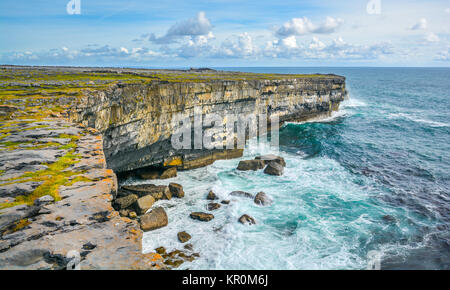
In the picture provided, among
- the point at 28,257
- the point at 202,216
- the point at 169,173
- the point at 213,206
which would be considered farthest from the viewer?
the point at 169,173

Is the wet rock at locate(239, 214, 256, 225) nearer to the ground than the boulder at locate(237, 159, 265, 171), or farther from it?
nearer to the ground

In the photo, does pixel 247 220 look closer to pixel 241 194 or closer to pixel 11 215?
pixel 241 194

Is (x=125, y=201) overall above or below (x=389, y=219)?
above

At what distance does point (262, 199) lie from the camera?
2283 centimetres

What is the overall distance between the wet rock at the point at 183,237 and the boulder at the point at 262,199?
733 centimetres

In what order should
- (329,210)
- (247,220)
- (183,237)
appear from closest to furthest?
(183,237), (247,220), (329,210)

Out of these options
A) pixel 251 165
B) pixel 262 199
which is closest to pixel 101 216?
pixel 262 199

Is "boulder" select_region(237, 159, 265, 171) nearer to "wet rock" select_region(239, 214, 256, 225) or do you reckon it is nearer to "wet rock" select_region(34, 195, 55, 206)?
"wet rock" select_region(239, 214, 256, 225)

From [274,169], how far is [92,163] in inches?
845

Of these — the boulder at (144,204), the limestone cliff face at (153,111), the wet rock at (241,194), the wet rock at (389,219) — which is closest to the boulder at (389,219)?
the wet rock at (389,219)

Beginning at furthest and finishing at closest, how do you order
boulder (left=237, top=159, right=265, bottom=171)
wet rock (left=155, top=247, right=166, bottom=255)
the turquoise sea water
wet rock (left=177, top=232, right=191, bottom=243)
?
boulder (left=237, top=159, right=265, bottom=171)
wet rock (left=177, top=232, right=191, bottom=243)
the turquoise sea water
wet rock (left=155, top=247, right=166, bottom=255)

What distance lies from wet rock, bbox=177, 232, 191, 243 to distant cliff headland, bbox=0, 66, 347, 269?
68 millimetres

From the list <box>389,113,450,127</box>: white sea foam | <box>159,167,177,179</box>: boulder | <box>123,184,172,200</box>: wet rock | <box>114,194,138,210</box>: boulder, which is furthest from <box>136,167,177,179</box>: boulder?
<box>389,113,450,127</box>: white sea foam

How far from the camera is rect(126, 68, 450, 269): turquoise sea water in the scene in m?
16.3
